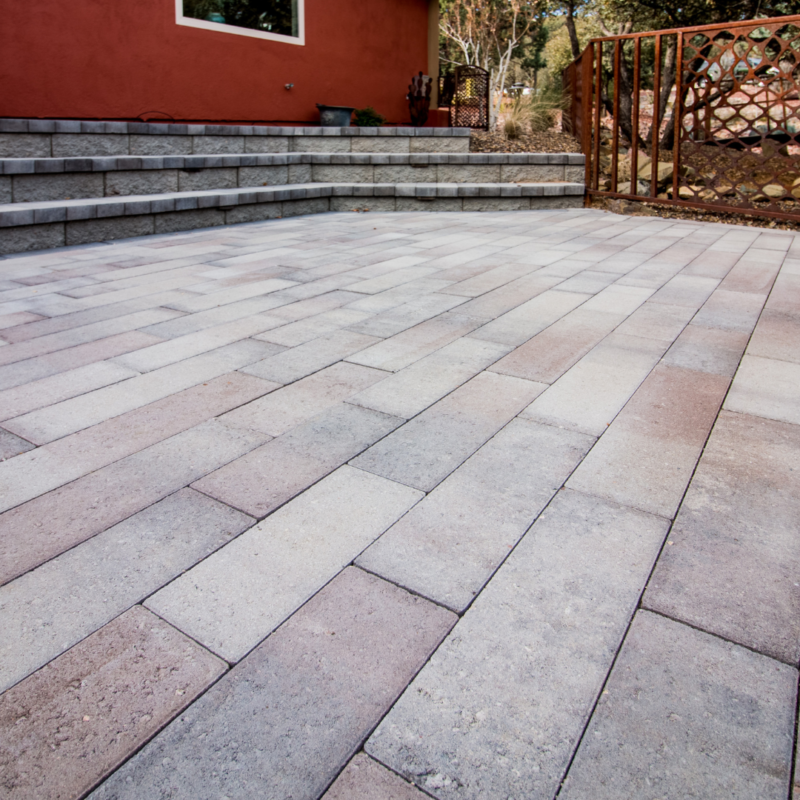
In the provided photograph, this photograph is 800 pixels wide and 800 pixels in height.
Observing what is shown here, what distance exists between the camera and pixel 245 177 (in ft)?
24.6

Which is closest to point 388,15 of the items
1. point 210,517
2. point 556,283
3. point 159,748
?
point 556,283

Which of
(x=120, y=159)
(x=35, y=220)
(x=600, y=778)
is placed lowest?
(x=600, y=778)

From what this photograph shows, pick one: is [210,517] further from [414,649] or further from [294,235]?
[294,235]

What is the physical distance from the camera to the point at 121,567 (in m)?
1.62

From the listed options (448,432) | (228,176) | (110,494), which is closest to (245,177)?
(228,176)

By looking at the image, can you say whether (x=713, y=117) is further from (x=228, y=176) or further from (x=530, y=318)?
(x=228, y=176)

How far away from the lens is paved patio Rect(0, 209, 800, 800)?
1.14 meters

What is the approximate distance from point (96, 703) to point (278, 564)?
50 centimetres

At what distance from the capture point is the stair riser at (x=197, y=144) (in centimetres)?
630

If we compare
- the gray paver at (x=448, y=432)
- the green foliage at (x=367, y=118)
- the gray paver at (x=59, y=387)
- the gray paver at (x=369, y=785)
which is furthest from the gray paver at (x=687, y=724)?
the green foliage at (x=367, y=118)

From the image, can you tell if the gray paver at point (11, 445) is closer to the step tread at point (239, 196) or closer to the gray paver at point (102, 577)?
the gray paver at point (102, 577)

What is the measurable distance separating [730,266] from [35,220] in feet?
17.8

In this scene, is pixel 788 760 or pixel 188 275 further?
pixel 188 275

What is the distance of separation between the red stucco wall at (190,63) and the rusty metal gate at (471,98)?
0.85m
